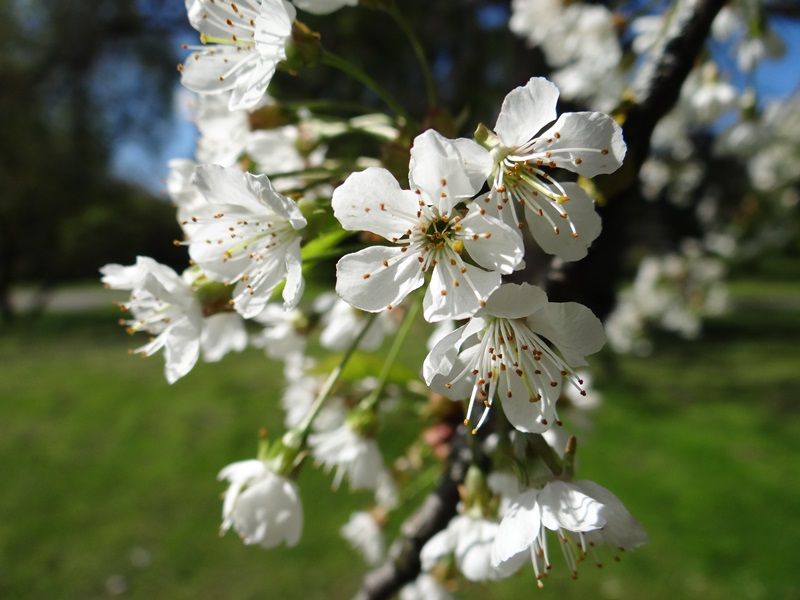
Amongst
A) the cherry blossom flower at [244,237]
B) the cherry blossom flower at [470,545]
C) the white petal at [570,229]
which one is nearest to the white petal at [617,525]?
the cherry blossom flower at [470,545]

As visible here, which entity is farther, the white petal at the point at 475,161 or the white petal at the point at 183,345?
the white petal at the point at 183,345

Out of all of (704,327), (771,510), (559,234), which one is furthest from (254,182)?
(704,327)

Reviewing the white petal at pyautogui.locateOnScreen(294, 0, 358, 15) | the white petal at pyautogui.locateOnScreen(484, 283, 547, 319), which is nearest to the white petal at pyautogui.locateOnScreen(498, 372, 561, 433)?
the white petal at pyautogui.locateOnScreen(484, 283, 547, 319)

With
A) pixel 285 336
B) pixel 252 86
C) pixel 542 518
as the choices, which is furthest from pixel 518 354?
pixel 285 336

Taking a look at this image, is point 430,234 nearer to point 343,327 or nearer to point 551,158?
point 551,158

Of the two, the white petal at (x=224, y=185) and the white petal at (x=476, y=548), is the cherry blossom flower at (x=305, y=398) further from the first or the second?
the white petal at (x=224, y=185)

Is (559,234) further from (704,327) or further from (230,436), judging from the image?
(704,327)
